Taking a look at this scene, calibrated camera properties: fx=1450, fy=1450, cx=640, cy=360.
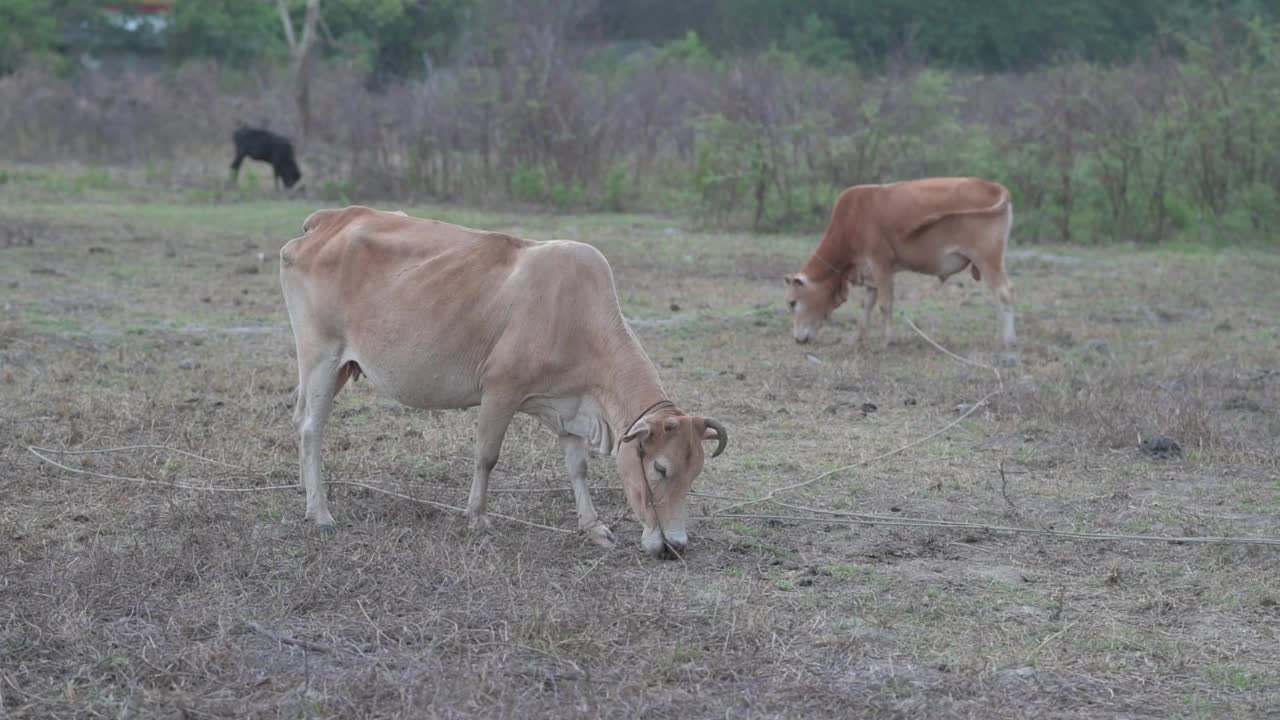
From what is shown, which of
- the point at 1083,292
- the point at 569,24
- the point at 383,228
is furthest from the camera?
→ the point at 569,24

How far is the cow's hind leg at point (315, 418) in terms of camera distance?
6227mm

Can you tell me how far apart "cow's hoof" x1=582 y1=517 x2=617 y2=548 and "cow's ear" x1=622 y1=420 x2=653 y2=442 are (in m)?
0.59

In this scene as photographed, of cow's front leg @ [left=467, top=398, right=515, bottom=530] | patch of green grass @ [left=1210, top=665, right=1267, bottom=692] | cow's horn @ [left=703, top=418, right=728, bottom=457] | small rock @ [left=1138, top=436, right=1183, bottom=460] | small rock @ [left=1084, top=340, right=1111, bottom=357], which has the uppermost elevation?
cow's horn @ [left=703, top=418, right=728, bottom=457]

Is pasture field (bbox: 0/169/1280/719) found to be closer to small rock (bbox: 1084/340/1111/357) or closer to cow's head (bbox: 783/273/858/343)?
small rock (bbox: 1084/340/1111/357)

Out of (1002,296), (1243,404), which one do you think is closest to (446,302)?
(1243,404)

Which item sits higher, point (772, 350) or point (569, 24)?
point (569, 24)

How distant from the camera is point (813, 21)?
40.0 metres

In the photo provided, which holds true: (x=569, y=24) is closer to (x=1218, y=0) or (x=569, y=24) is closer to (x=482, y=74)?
(x=482, y=74)


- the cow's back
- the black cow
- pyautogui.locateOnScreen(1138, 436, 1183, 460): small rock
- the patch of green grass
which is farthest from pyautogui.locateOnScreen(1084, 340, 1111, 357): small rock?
the black cow

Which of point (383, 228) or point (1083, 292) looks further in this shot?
point (1083, 292)

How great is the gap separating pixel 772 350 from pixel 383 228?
16.0ft

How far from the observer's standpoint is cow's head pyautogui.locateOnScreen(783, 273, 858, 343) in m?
11.2

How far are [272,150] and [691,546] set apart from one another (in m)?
18.0

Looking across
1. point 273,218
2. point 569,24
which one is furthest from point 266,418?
point 569,24
